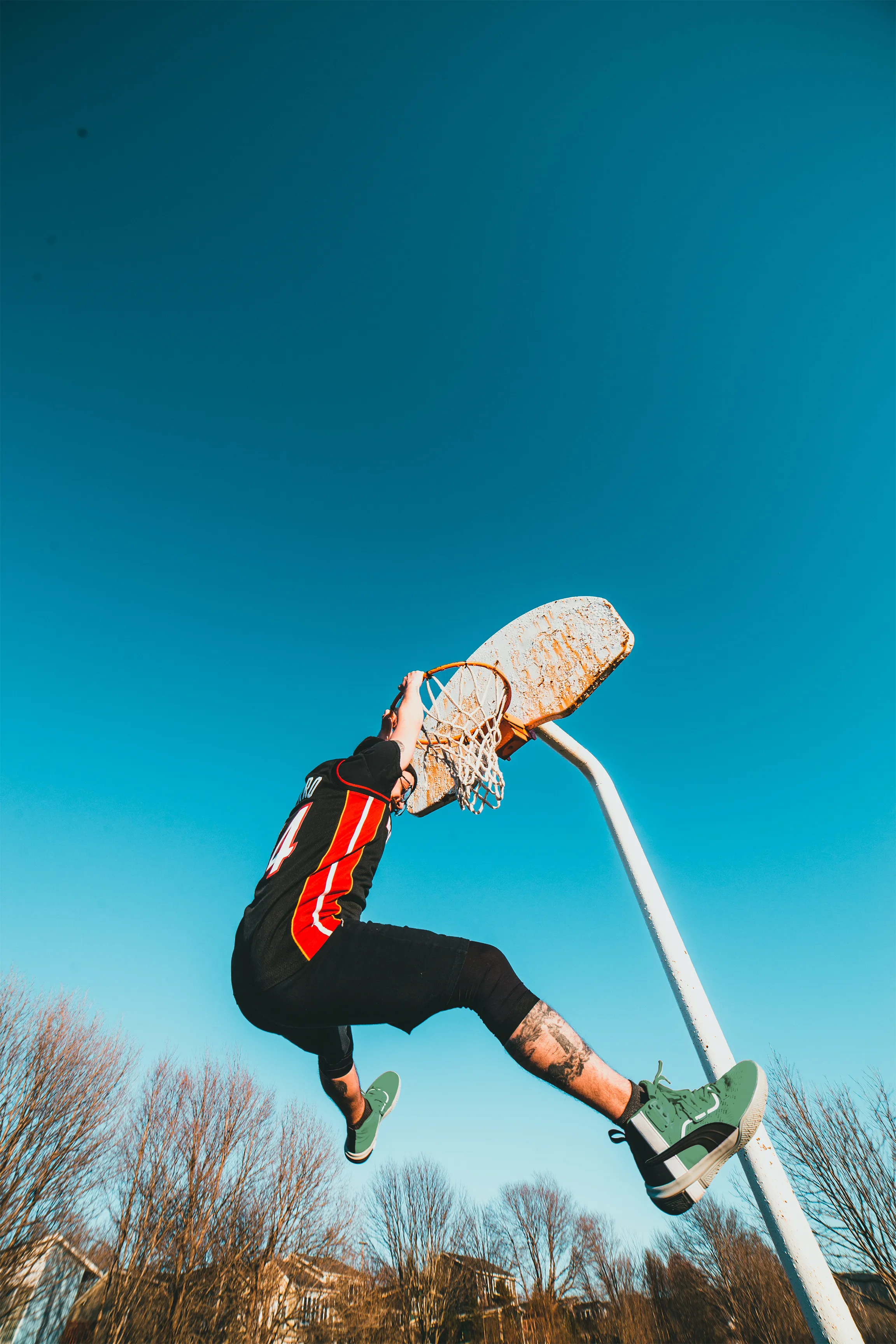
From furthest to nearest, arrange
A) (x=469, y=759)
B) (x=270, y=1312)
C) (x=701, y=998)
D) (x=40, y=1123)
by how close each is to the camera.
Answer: (x=270, y=1312)
(x=40, y=1123)
(x=469, y=759)
(x=701, y=998)

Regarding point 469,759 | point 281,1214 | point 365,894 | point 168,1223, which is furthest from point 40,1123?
point 365,894

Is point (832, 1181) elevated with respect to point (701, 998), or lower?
elevated

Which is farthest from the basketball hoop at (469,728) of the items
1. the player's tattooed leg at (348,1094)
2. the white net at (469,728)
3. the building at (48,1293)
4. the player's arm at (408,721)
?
the building at (48,1293)

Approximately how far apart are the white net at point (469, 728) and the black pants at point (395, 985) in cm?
252

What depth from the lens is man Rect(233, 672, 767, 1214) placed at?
2023 millimetres

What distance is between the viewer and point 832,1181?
1536cm

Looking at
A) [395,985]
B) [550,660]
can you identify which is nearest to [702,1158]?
[395,985]

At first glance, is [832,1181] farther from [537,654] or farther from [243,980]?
[243,980]

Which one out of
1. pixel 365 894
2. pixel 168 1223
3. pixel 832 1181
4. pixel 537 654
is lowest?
pixel 365 894

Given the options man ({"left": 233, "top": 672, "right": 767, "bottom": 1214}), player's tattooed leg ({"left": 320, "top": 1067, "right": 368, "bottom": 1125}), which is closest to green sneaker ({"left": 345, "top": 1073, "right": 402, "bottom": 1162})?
player's tattooed leg ({"left": 320, "top": 1067, "right": 368, "bottom": 1125})

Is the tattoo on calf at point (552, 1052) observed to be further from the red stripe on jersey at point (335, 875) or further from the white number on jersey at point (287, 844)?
the white number on jersey at point (287, 844)

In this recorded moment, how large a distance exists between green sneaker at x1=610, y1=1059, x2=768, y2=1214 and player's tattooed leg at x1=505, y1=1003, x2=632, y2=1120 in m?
0.10

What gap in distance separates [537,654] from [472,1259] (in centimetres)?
3087

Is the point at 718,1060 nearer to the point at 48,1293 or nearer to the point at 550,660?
the point at 550,660
